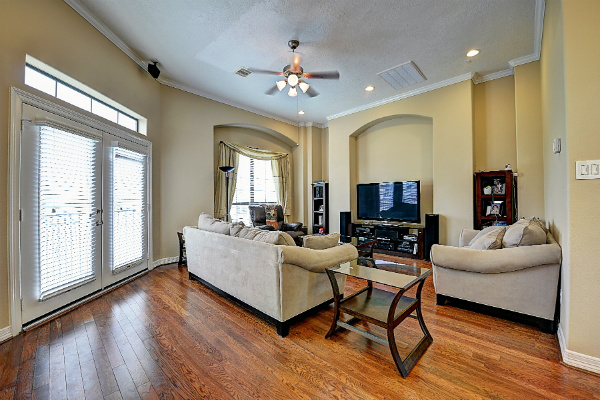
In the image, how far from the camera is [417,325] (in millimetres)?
2287

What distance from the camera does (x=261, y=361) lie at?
181cm

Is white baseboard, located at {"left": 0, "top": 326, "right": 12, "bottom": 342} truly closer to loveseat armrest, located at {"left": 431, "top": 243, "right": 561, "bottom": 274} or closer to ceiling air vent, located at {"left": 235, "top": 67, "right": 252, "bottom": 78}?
loveseat armrest, located at {"left": 431, "top": 243, "right": 561, "bottom": 274}

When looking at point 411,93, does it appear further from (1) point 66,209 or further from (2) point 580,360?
(1) point 66,209

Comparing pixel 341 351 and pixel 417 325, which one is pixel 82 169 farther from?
pixel 417 325

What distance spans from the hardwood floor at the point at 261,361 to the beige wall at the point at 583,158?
1.13ft

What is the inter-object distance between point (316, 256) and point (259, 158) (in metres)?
4.52

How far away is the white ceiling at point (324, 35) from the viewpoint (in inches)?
109

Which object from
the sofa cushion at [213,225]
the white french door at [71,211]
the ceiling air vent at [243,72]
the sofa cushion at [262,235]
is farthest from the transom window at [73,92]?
the sofa cushion at [262,235]

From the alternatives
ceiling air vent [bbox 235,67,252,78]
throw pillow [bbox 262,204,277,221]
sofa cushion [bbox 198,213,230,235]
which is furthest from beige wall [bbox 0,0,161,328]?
throw pillow [bbox 262,204,277,221]

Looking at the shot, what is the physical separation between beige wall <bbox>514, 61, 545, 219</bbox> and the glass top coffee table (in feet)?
10.0

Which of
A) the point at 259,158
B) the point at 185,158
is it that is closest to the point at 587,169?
the point at 185,158

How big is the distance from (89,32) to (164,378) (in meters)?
3.74

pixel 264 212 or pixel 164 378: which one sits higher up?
pixel 264 212

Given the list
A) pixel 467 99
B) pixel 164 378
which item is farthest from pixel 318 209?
pixel 164 378
